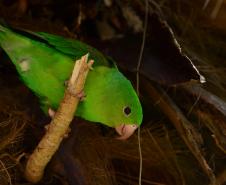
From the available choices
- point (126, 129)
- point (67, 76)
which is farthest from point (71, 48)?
point (126, 129)

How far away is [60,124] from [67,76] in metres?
0.07

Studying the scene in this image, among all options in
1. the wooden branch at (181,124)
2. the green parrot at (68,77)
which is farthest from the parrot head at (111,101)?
the wooden branch at (181,124)

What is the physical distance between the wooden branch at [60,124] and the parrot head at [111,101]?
0.04m

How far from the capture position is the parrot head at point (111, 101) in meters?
0.60

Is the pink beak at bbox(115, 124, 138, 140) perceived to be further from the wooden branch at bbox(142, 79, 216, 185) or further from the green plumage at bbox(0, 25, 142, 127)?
the wooden branch at bbox(142, 79, 216, 185)

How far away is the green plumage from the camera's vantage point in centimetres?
60

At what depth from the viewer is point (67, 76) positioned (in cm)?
62

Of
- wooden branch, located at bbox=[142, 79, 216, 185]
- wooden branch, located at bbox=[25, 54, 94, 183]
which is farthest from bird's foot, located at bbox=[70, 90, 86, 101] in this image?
wooden branch, located at bbox=[142, 79, 216, 185]

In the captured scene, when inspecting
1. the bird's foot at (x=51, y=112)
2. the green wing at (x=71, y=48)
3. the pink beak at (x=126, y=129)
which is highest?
the green wing at (x=71, y=48)

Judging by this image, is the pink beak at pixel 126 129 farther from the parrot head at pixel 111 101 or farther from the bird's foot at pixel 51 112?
the bird's foot at pixel 51 112

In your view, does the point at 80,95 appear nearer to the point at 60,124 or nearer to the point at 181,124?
the point at 60,124

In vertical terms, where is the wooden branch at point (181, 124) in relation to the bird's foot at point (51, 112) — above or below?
below

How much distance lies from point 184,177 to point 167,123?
0.11 meters

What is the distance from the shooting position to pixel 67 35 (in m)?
0.77
